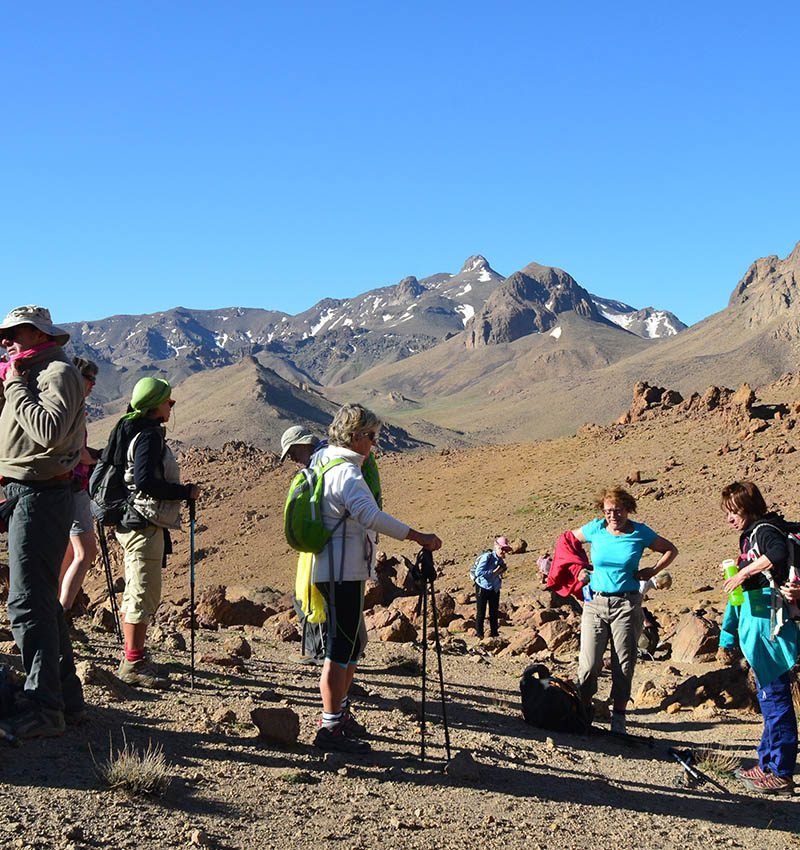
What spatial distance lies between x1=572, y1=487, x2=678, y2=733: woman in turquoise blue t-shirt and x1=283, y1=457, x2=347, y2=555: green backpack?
2.62m

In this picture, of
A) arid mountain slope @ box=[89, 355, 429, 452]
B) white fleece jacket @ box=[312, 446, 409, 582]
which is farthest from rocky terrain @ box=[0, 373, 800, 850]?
arid mountain slope @ box=[89, 355, 429, 452]

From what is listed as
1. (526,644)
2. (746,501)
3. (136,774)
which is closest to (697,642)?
(526,644)

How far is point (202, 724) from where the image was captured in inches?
244

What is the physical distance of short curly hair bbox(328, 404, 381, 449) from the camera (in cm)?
589

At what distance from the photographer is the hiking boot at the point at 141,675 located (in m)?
7.11

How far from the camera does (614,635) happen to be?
305 inches

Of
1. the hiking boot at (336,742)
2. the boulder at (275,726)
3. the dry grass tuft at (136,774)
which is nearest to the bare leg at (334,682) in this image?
the hiking boot at (336,742)

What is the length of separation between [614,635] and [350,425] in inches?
120

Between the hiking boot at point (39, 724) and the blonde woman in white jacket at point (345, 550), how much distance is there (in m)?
1.43

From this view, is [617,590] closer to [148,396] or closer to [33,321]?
[148,396]

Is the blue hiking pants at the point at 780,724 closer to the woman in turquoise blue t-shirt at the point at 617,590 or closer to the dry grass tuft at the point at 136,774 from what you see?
the woman in turquoise blue t-shirt at the point at 617,590

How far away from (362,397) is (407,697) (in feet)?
588

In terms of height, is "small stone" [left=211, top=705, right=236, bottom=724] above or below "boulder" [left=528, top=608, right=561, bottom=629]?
below

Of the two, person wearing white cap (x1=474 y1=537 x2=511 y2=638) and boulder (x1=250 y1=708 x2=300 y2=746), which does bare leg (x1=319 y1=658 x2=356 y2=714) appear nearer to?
boulder (x1=250 y1=708 x2=300 y2=746)
